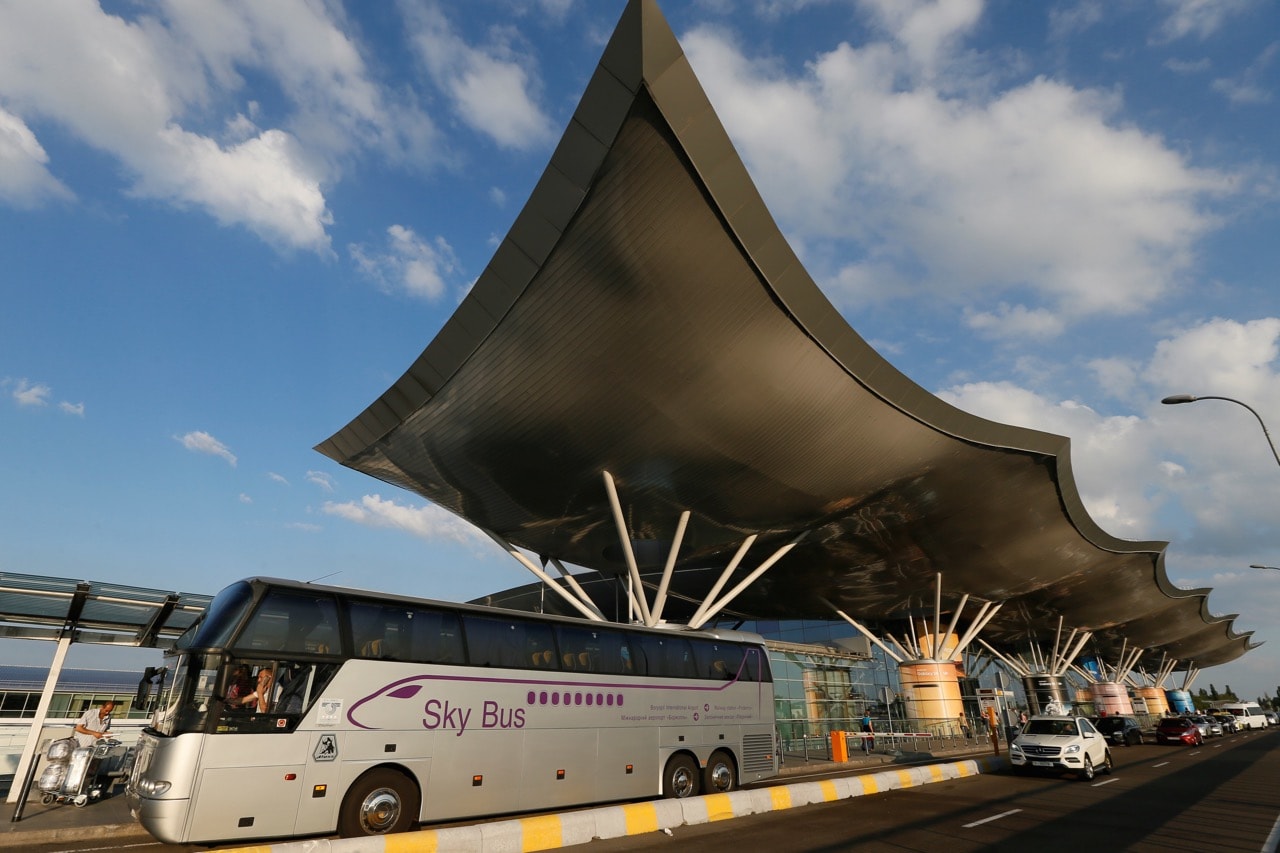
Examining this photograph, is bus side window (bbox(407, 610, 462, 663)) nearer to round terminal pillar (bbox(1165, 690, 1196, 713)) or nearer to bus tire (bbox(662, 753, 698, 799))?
bus tire (bbox(662, 753, 698, 799))

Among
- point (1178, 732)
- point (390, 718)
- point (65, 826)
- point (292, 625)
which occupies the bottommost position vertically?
point (65, 826)

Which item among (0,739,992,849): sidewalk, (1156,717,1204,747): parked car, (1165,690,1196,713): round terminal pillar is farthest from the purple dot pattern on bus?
(1165,690,1196,713): round terminal pillar

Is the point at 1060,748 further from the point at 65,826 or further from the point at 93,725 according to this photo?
the point at 93,725

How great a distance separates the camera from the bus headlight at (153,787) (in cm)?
757

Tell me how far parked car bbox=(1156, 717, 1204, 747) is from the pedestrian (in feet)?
141

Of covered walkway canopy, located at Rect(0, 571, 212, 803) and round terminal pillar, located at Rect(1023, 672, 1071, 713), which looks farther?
round terminal pillar, located at Rect(1023, 672, 1071, 713)

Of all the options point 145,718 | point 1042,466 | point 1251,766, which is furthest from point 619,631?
point 1251,766

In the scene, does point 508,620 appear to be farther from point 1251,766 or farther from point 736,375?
point 1251,766

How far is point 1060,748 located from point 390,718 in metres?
16.8

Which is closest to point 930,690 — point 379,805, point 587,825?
point 587,825

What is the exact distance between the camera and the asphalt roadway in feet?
29.8

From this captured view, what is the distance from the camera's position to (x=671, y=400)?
57.3ft

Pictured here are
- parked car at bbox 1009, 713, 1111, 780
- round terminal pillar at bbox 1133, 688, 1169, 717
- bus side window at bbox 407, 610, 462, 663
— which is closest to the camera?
bus side window at bbox 407, 610, 462, 663

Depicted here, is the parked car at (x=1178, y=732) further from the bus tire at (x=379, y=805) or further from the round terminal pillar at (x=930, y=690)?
the bus tire at (x=379, y=805)
